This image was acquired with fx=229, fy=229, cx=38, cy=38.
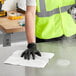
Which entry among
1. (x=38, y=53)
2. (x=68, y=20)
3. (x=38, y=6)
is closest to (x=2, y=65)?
(x=38, y=53)

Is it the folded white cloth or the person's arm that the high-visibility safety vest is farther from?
the folded white cloth

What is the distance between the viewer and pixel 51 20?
176cm

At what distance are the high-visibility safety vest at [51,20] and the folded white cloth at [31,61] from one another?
0.29m

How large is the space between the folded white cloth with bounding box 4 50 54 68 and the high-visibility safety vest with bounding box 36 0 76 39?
11.4 inches

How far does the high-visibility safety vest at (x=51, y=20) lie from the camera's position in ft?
5.74

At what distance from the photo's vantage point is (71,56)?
1.50 meters

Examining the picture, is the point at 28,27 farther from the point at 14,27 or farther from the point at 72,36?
the point at 14,27

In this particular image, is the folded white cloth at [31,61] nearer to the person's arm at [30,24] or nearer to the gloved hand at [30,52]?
the gloved hand at [30,52]

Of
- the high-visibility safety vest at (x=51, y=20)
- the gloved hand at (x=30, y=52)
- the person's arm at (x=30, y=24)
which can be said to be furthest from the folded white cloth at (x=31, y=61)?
the high-visibility safety vest at (x=51, y=20)

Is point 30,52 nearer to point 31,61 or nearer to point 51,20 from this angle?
point 31,61

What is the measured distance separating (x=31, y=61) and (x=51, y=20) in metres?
0.47

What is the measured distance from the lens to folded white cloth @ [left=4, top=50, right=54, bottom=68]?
1.37 meters

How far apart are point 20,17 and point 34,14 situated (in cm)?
130

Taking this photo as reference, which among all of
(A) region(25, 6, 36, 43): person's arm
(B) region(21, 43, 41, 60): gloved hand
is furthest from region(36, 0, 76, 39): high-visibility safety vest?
(B) region(21, 43, 41, 60): gloved hand
